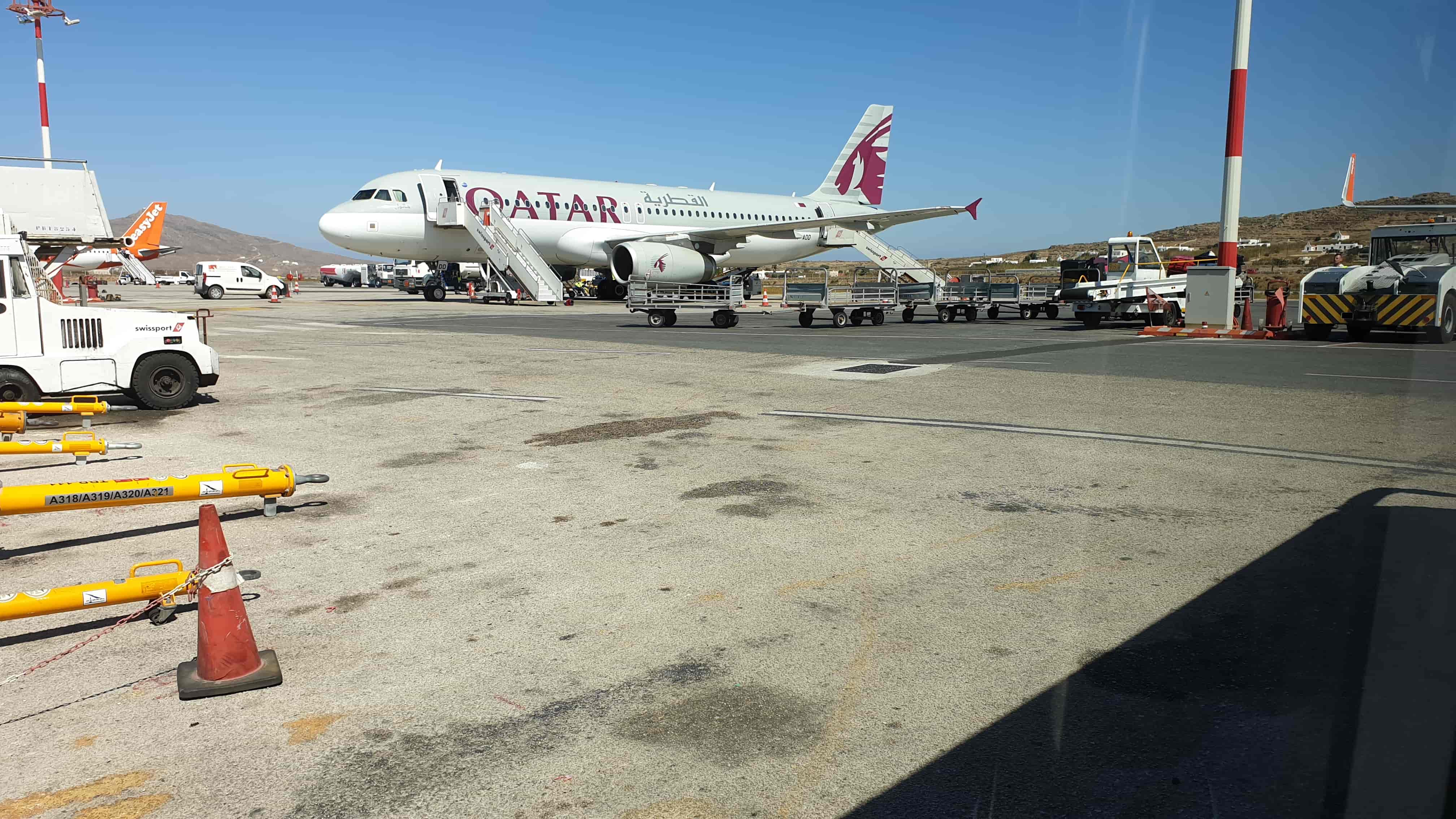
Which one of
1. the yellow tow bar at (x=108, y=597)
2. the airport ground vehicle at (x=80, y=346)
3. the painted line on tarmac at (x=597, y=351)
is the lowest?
the yellow tow bar at (x=108, y=597)

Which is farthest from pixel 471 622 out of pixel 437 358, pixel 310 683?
pixel 437 358

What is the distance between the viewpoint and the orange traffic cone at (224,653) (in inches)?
153

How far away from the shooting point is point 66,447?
752 centimetres

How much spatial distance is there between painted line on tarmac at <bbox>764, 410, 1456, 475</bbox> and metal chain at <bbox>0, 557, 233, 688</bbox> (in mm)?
6880

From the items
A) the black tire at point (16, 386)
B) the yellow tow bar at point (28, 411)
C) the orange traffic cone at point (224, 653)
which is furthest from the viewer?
the black tire at point (16, 386)

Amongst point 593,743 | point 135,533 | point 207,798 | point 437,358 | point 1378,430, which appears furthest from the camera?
point 437,358

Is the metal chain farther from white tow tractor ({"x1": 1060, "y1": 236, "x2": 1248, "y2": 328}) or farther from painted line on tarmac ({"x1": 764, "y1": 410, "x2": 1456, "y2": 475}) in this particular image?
white tow tractor ({"x1": 1060, "y1": 236, "x2": 1248, "y2": 328})

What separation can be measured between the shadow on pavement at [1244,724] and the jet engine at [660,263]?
25.1 m

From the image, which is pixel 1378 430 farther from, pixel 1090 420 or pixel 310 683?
pixel 310 683

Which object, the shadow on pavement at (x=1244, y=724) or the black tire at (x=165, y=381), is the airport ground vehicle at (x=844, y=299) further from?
the shadow on pavement at (x=1244, y=724)

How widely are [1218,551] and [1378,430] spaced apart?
5252mm

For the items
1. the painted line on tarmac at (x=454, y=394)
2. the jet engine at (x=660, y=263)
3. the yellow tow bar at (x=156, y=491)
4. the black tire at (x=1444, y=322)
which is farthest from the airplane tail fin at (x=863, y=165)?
the yellow tow bar at (x=156, y=491)

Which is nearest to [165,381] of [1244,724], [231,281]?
[1244,724]

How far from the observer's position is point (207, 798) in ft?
10.1
